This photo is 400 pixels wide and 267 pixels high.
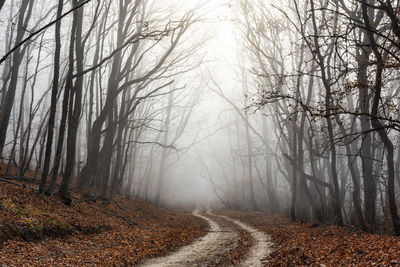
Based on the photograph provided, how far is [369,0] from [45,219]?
15296mm

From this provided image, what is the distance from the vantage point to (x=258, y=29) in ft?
56.9

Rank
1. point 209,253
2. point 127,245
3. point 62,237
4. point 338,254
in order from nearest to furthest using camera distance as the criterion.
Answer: point 338,254 < point 62,237 < point 209,253 < point 127,245

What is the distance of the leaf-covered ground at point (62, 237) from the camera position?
277 inches

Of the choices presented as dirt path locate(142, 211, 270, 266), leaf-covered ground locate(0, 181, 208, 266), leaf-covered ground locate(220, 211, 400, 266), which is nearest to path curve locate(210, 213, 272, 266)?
dirt path locate(142, 211, 270, 266)

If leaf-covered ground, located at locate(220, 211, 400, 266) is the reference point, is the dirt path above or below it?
below

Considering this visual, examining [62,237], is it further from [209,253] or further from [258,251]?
[258,251]

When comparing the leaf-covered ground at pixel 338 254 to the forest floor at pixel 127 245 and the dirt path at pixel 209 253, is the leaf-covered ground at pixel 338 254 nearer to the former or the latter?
the forest floor at pixel 127 245

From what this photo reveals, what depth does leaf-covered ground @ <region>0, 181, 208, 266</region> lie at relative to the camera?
7.03 metres

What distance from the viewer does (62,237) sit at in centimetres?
880

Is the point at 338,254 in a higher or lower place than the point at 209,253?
higher

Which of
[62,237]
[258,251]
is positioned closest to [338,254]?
[258,251]

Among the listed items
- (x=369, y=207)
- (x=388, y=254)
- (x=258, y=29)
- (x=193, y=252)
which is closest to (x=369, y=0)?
(x=258, y=29)

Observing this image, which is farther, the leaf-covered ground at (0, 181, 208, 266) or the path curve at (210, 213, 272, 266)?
the path curve at (210, 213, 272, 266)

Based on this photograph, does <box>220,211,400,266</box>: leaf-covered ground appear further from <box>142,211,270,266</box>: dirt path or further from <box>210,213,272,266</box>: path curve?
<box>142,211,270,266</box>: dirt path
